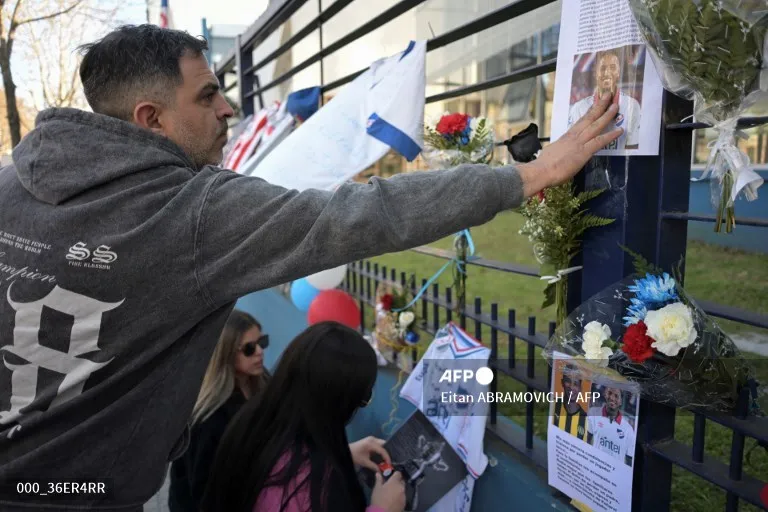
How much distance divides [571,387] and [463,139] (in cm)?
110

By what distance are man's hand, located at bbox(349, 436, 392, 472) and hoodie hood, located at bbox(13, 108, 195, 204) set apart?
4.78 feet

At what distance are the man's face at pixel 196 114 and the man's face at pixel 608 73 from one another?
104 centimetres

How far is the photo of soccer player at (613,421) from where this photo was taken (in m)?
1.77

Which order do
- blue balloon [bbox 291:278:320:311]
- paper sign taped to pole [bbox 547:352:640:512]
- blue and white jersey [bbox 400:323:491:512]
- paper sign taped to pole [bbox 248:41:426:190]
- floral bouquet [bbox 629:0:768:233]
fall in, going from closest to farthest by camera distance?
floral bouquet [bbox 629:0:768:233] < paper sign taped to pole [bbox 547:352:640:512] < blue and white jersey [bbox 400:323:491:512] < paper sign taped to pole [bbox 248:41:426:190] < blue balloon [bbox 291:278:320:311]

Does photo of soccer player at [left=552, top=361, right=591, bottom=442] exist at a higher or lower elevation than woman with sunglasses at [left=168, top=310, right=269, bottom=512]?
higher

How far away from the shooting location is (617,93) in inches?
67.0

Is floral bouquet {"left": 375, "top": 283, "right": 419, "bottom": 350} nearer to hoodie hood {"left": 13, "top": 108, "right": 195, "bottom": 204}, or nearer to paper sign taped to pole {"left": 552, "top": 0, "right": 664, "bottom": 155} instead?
paper sign taped to pole {"left": 552, "top": 0, "right": 664, "bottom": 155}

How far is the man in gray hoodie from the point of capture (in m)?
1.45

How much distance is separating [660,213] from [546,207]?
325 millimetres

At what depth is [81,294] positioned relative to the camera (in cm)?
149

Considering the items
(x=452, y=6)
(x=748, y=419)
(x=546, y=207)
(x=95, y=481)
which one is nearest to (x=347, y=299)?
(x=452, y=6)

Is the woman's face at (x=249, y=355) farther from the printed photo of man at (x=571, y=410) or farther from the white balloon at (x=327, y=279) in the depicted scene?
the printed photo of man at (x=571, y=410)

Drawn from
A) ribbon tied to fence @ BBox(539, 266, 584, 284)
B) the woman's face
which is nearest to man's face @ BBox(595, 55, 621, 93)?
ribbon tied to fence @ BBox(539, 266, 584, 284)

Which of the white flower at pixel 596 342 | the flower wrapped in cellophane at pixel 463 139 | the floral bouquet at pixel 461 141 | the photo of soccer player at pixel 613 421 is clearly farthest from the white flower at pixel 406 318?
the white flower at pixel 596 342
